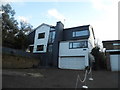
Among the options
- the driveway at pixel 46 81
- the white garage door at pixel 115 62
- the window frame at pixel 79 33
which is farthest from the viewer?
the window frame at pixel 79 33

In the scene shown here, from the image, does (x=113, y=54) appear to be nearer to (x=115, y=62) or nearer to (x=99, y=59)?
(x=115, y=62)

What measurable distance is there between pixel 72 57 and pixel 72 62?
0.86m

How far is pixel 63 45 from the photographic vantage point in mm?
26438

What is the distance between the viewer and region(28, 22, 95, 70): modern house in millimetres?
24328

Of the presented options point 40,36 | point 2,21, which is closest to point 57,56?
point 40,36

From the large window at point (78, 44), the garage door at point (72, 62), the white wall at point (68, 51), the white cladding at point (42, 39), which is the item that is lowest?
the garage door at point (72, 62)

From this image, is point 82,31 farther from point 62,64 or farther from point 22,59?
point 22,59

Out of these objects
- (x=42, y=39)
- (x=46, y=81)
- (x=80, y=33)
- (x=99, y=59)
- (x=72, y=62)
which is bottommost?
(x=72, y=62)

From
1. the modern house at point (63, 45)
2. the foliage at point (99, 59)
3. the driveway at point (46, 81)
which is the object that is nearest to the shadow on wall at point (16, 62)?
the modern house at point (63, 45)

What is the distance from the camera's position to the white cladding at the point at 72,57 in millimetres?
23898

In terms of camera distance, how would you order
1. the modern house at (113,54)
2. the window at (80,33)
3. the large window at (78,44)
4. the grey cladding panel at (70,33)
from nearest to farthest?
the modern house at (113,54) < the large window at (78,44) < the window at (80,33) < the grey cladding panel at (70,33)

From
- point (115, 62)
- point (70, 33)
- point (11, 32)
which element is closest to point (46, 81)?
point (115, 62)

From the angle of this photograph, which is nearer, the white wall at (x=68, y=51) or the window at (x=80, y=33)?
the white wall at (x=68, y=51)

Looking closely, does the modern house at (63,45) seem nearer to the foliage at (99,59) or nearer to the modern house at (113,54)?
the foliage at (99,59)
